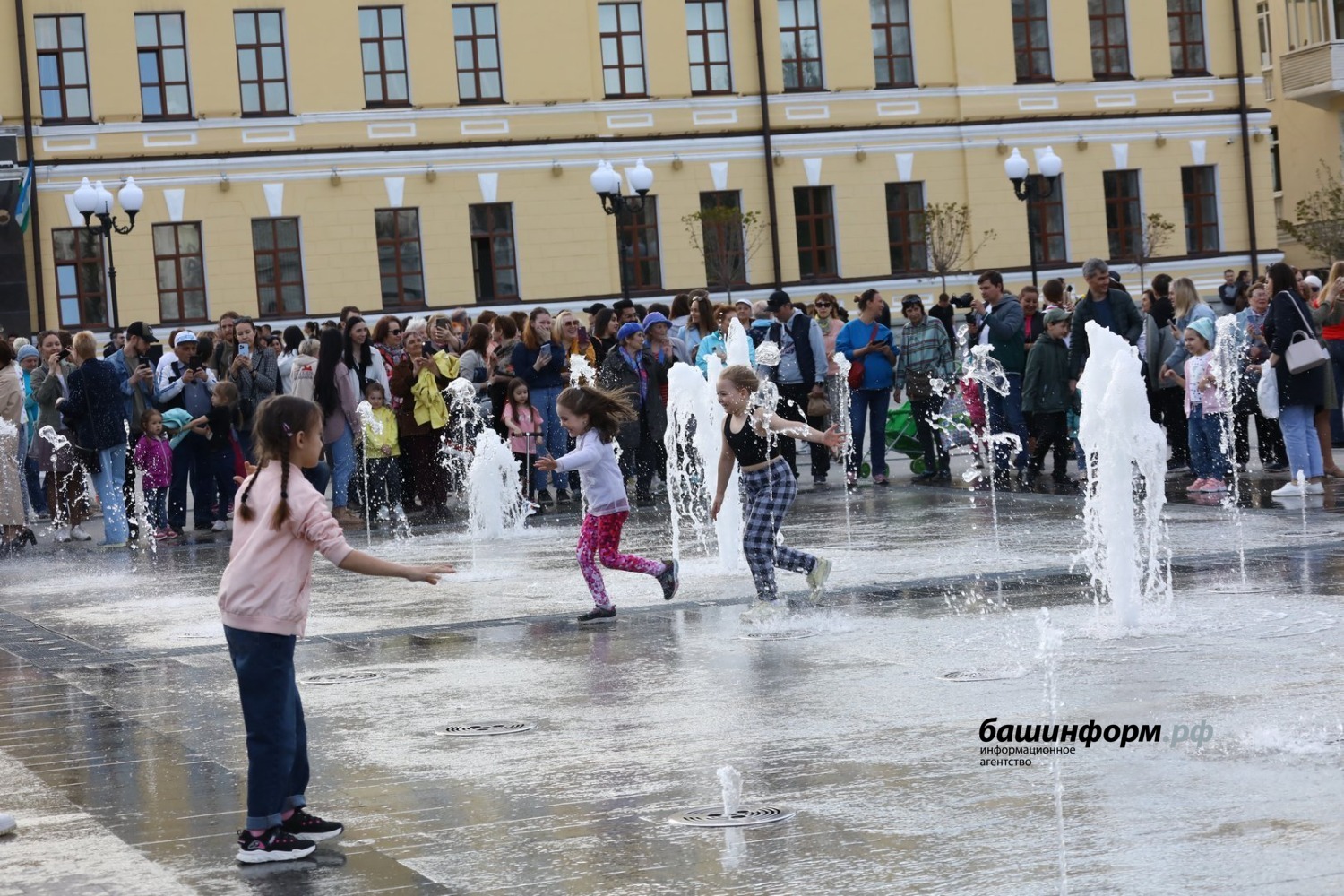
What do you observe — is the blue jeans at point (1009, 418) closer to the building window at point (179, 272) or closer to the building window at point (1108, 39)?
the building window at point (179, 272)

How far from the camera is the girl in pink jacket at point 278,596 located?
6.63 metres

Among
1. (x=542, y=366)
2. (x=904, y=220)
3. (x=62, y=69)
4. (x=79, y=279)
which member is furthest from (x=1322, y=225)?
(x=542, y=366)

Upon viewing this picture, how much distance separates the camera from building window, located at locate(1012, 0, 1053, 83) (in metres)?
43.6

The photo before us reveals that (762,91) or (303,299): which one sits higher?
(762,91)

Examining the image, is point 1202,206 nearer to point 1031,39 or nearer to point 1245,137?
point 1245,137

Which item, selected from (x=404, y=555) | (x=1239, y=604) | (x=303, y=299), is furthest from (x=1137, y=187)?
(x=1239, y=604)

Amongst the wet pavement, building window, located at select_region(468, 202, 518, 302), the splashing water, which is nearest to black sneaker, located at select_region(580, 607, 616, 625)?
the wet pavement

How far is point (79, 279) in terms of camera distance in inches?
1494

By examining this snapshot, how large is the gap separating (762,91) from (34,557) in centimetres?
2548

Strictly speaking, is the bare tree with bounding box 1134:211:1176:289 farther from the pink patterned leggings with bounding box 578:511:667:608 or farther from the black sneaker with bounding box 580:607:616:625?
the black sneaker with bounding box 580:607:616:625

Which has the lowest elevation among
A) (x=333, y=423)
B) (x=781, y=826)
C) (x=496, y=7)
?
(x=781, y=826)

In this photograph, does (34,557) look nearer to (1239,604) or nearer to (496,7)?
(1239,604)

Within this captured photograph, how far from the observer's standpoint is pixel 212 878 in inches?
244

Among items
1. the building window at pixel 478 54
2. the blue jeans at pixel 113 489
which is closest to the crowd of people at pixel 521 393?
the blue jeans at pixel 113 489
